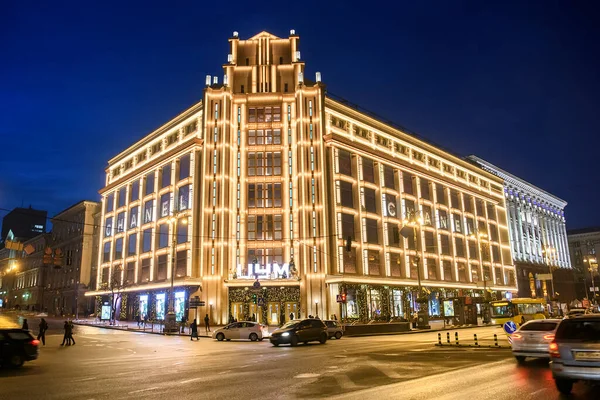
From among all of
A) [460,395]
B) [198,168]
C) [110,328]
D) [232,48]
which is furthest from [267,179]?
[460,395]

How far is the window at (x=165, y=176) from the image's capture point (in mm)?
63000

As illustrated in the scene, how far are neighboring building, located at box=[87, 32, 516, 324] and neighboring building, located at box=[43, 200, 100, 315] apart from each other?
61.3 ft

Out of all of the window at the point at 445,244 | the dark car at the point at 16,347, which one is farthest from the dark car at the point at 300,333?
the window at the point at 445,244

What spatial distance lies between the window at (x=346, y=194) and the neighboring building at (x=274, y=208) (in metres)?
0.15

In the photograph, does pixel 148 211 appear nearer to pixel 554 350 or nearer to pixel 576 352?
pixel 554 350

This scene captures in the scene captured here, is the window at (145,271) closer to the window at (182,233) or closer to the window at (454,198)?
the window at (182,233)

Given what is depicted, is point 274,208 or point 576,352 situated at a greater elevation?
point 274,208

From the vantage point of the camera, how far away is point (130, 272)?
67250 millimetres

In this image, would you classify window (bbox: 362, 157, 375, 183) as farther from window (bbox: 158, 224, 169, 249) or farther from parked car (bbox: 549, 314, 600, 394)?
parked car (bbox: 549, 314, 600, 394)

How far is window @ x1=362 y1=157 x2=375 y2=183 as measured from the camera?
62.9 meters

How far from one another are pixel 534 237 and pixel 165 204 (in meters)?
81.8

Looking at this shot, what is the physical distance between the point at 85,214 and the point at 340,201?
6064cm

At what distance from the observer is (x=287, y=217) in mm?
54031

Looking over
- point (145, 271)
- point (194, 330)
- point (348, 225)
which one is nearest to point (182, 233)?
point (145, 271)
